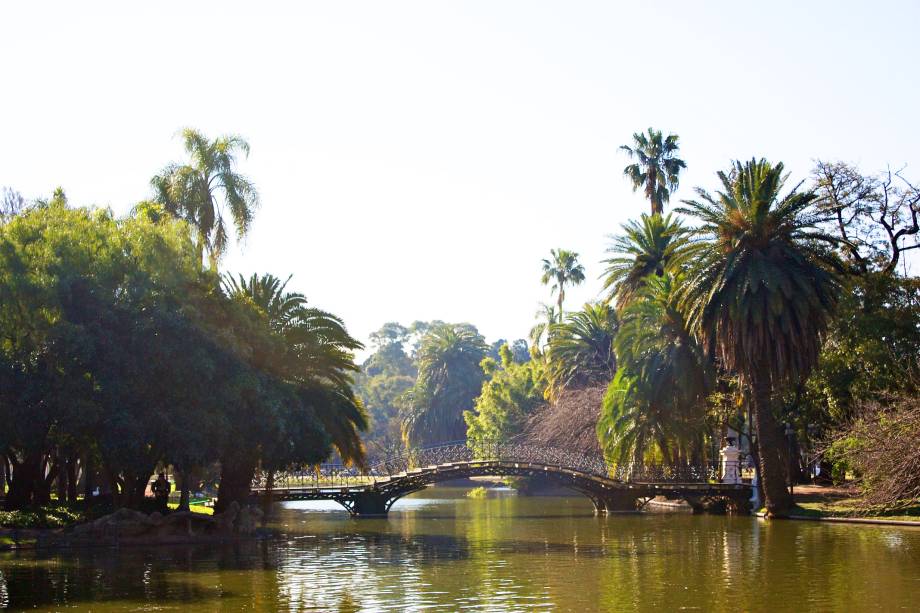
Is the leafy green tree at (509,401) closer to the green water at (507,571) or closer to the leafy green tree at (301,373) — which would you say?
the leafy green tree at (301,373)

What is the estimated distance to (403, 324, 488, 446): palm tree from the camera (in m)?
120

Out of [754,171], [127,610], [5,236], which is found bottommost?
[127,610]

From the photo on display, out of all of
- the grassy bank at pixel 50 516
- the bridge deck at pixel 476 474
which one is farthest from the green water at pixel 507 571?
the bridge deck at pixel 476 474

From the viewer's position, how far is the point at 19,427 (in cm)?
3838

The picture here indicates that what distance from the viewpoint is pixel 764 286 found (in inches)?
1886

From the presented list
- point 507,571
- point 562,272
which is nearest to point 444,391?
point 562,272

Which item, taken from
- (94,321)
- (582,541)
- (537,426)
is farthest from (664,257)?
(94,321)

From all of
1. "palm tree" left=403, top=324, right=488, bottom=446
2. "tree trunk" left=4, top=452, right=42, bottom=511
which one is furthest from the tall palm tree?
"palm tree" left=403, top=324, right=488, bottom=446

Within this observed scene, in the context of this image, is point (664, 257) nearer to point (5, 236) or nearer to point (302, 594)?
point (5, 236)

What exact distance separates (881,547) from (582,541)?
35.8 feet

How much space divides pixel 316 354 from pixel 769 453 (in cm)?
2075

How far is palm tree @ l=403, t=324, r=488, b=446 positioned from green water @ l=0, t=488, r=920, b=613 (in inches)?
2740

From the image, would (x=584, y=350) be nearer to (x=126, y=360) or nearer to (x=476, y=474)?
(x=476, y=474)

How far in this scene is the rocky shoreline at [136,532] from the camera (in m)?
40.3
